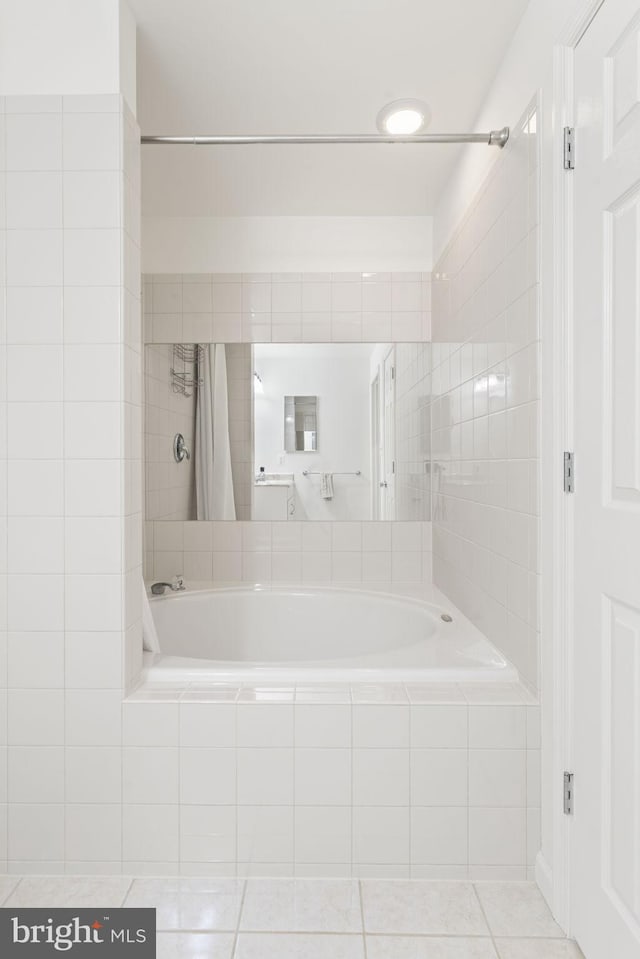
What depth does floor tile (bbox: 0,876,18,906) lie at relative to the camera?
1.43 m

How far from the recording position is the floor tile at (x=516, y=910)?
1.32 metres

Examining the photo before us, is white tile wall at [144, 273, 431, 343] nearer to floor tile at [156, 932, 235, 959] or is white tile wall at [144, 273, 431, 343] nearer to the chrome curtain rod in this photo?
the chrome curtain rod

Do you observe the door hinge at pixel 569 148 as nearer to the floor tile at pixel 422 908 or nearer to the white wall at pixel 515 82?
the white wall at pixel 515 82

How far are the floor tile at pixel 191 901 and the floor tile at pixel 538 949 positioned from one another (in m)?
0.62

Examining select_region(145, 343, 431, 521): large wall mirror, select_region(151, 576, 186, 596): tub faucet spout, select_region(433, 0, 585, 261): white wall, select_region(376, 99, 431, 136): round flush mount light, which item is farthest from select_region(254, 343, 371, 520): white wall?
select_region(376, 99, 431, 136): round flush mount light

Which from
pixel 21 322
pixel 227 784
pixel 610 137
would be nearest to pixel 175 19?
pixel 21 322

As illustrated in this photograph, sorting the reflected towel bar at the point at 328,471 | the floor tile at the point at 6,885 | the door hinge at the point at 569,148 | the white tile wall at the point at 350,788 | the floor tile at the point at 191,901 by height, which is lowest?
the floor tile at the point at 6,885

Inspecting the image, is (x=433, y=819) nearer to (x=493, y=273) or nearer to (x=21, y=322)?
(x=493, y=273)

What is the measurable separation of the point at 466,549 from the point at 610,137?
1410 mm

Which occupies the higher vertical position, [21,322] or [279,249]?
[279,249]

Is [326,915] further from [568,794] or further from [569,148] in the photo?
[569,148]

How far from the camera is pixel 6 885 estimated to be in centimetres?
147

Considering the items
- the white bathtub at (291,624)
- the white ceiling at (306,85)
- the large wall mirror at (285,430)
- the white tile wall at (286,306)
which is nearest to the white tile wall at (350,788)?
the white bathtub at (291,624)

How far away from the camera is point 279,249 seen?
2.86m
